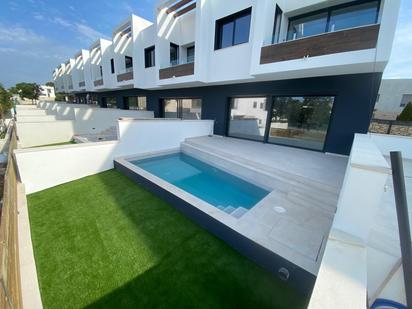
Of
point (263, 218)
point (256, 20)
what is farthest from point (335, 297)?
point (256, 20)

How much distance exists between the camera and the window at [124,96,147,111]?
48.2 feet

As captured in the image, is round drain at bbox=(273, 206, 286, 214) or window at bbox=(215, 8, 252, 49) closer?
round drain at bbox=(273, 206, 286, 214)

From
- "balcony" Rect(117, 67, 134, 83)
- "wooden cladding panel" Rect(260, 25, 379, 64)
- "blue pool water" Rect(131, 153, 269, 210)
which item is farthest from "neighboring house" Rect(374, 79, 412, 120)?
"balcony" Rect(117, 67, 134, 83)

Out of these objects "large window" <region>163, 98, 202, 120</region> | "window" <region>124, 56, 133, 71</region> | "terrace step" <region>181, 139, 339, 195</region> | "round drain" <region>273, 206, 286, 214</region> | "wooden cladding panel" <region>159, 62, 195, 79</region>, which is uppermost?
"window" <region>124, 56, 133, 71</region>

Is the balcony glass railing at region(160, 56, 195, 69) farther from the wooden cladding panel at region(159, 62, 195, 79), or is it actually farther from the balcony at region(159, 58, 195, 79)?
the wooden cladding panel at region(159, 62, 195, 79)

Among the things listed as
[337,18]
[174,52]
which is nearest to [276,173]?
[337,18]

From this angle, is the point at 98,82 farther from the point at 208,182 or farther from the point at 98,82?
the point at 208,182

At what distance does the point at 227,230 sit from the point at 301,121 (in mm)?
6219

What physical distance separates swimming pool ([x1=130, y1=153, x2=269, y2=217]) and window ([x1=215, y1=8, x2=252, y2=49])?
17.9 ft

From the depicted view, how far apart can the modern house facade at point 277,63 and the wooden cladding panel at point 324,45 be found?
2cm

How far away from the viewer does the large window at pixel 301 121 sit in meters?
6.66

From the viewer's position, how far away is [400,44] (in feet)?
14.6

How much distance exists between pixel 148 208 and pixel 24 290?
1989mm

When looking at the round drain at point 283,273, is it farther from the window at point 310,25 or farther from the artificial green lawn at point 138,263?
the window at point 310,25
